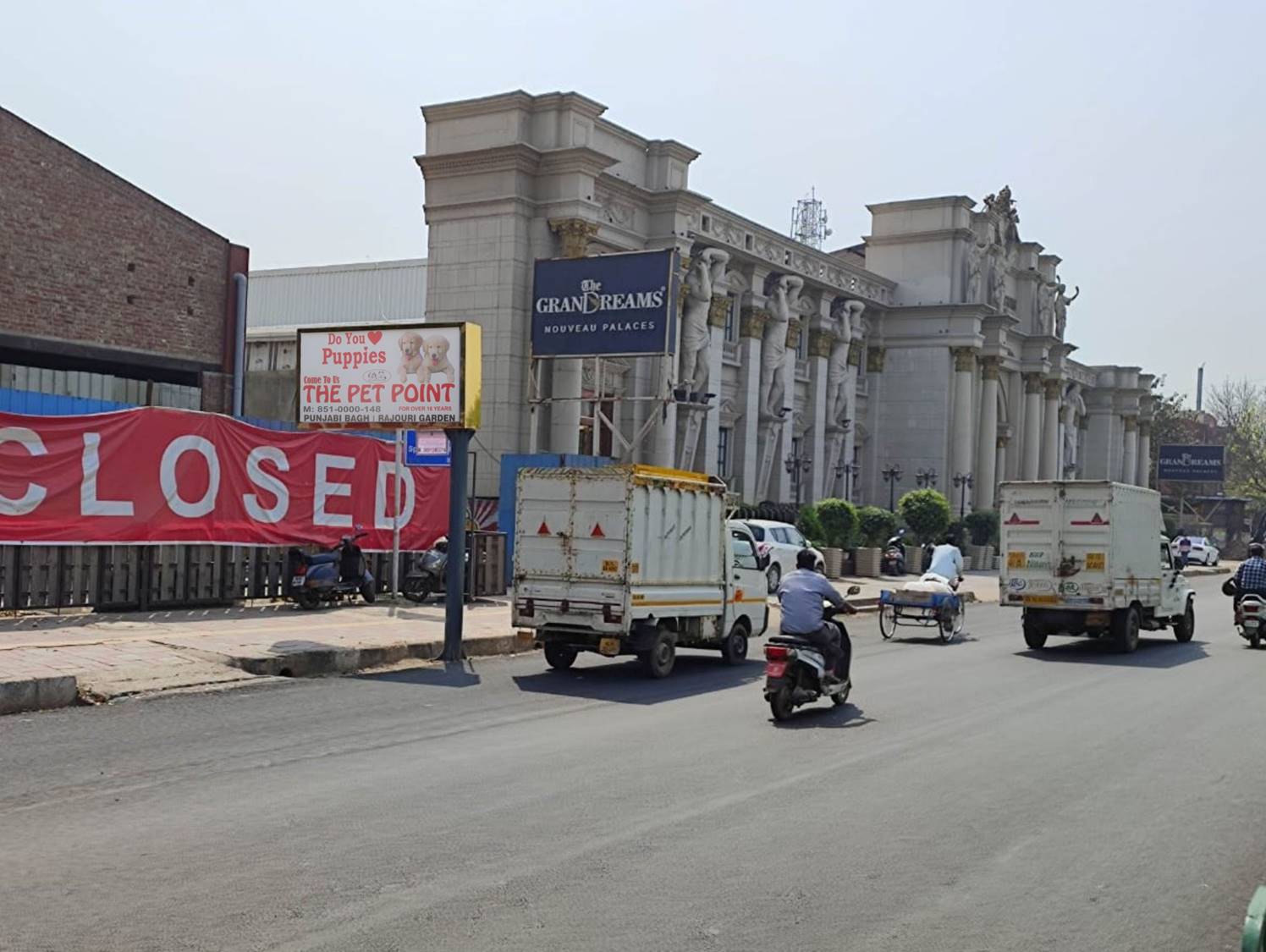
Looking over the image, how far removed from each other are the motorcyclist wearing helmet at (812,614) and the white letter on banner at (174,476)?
9504 millimetres

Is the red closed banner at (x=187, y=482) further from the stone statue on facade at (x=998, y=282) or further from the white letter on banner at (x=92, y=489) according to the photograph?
the stone statue on facade at (x=998, y=282)

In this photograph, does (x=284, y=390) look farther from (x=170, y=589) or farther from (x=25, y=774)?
(x=25, y=774)

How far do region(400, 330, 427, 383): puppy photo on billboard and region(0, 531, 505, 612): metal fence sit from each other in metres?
3.67

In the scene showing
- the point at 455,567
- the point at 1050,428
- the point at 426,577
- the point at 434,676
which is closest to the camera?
the point at 434,676

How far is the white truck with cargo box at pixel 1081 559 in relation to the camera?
21.2 m

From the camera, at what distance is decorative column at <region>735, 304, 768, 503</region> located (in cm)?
5006

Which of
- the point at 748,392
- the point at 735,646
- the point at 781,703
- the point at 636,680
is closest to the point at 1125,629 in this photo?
the point at 735,646

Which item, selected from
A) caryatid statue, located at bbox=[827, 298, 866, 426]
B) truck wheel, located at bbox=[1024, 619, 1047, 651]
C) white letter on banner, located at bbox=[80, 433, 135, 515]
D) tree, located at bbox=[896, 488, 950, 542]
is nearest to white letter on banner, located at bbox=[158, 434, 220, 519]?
white letter on banner, located at bbox=[80, 433, 135, 515]

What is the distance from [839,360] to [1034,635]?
121 ft

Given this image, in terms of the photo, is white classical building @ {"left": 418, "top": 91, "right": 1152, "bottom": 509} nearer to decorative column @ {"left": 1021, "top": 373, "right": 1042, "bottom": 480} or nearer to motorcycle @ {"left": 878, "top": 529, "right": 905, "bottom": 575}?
decorative column @ {"left": 1021, "top": 373, "right": 1042, "bottom": 480}

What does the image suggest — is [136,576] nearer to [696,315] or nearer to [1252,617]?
[1252,617]

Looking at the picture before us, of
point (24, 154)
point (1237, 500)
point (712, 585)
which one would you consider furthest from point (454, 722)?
point (1237, 500)

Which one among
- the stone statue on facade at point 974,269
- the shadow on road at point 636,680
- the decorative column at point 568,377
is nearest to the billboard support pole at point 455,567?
the shadow on road at point 636,680

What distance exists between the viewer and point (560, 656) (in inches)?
645
